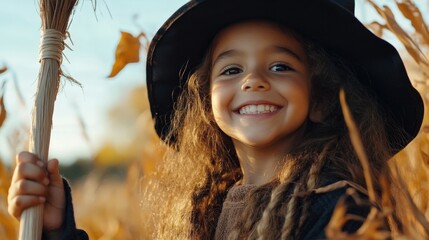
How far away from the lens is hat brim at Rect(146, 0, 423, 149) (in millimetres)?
1700

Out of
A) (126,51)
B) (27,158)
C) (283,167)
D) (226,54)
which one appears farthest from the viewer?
(126,51)

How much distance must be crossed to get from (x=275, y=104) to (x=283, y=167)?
13 centimetres

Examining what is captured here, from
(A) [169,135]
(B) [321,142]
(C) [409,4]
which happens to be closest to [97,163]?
(A) [169,135]

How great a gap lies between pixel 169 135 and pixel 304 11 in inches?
20.1

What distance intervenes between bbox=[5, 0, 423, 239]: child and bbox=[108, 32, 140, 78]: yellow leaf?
0.12ft

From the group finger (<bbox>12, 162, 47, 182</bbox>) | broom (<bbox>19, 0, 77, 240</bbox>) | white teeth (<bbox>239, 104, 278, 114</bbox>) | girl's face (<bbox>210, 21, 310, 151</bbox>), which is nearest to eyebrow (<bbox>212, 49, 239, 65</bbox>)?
girl's face (<bbox>210, 21, 310, 151</bbox>)

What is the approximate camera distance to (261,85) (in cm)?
171

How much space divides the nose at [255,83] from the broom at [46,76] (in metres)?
0.38

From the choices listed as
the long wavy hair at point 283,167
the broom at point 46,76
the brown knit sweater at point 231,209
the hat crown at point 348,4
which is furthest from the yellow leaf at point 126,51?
the hat crown at point 348,4

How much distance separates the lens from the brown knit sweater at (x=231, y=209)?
1.74m

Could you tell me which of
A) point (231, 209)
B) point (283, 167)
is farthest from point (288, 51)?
point (231, 209)

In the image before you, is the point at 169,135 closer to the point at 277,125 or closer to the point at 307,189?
the point at 277,125

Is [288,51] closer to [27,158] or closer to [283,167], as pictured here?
[283,167]

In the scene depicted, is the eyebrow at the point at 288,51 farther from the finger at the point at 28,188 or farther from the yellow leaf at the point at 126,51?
the finger at the point at 28,188
